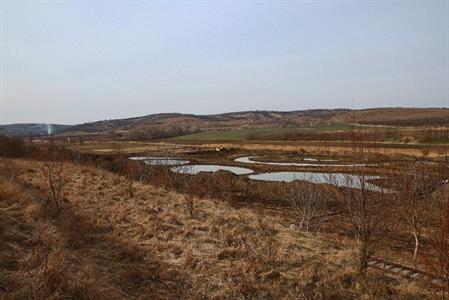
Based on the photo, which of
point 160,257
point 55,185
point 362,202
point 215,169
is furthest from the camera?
point 215,169

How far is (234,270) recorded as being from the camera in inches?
325

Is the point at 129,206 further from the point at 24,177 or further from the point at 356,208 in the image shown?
the point at 356,208

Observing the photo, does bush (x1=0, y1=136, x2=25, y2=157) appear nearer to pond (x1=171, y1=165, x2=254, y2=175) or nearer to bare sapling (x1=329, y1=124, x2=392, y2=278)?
pond (x1=171, y1=165, x2=254, y2=175)

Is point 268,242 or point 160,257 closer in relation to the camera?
point 160,257

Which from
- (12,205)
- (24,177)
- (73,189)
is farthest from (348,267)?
(24,177)

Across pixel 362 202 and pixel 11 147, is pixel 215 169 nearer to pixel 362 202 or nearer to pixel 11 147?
pixel 11 147

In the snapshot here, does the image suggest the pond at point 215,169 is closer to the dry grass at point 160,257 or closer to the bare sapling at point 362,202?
the dry grass at point 160,257

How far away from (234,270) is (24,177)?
13006 millimetres

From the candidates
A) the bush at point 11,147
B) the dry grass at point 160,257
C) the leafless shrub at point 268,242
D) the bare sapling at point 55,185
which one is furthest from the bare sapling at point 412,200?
the bush at point 11,147

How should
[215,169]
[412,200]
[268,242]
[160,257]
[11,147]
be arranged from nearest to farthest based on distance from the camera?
1. [160,257]
2. [268,242]
3. [412,200]
4. [11,147]
5. [215,169]

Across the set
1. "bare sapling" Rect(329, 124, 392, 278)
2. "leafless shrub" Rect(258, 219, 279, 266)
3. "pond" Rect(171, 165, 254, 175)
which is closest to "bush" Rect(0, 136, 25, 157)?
"pond" Rect(171, 165, 254, 175)

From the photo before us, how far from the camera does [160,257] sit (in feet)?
29.3

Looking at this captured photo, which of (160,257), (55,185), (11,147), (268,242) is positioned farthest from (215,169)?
(160,257)

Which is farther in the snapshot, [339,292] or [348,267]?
[348,267]
